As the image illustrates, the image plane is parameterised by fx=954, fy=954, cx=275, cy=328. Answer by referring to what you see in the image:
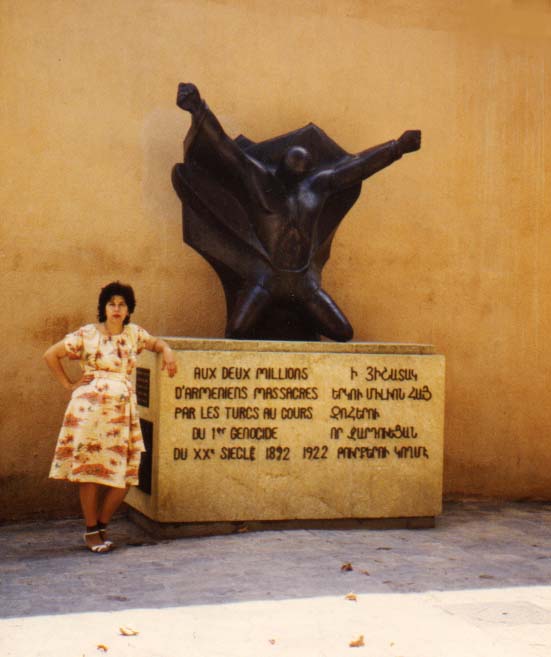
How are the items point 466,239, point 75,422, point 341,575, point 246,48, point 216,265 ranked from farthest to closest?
point 466,239 < point 246,48 < point 216,265 < point 75,422 < point 341,575

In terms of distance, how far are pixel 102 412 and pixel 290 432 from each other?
119cm

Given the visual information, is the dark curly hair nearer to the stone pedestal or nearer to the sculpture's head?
the stone pedestal

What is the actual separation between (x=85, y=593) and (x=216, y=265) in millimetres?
2633

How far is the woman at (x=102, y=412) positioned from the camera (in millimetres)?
4996

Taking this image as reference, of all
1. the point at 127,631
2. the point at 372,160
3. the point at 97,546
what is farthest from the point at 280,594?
the point at 372,160

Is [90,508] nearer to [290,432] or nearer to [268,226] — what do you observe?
[290,432]

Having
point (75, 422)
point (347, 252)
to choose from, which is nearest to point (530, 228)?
point (347, 252)

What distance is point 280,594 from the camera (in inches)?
166

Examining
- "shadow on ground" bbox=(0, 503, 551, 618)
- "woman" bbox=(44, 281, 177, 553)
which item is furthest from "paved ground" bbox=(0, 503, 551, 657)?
"woman" bbox=(44, 281, 177, 553)

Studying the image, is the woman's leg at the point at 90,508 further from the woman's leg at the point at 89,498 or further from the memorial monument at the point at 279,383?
the memorial monument at the point at 279,383

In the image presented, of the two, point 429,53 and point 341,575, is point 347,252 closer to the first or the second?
point 429,53

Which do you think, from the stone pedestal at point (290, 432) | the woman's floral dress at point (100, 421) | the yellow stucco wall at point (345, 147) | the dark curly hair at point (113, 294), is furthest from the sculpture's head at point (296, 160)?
the woman's floral dress at point (100, 421)

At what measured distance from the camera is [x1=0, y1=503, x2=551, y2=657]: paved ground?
3535mm

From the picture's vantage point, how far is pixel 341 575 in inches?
180
